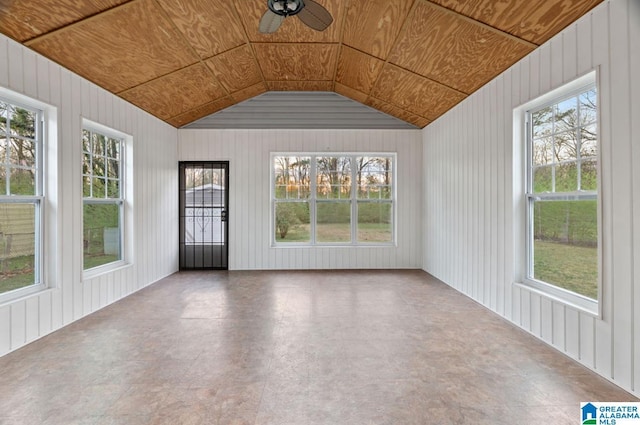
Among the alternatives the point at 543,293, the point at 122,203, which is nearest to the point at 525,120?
the point at 543,293

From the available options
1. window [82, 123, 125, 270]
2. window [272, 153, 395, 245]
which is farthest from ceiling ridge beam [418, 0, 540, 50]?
window [82, 123, 125, 270]

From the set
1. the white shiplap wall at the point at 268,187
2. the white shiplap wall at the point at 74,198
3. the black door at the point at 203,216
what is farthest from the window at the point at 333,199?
the white shiplap wall at the point at 74,198

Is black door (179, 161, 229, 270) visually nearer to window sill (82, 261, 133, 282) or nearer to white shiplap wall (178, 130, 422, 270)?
white shiplap wall (178, 130, 422, 270)

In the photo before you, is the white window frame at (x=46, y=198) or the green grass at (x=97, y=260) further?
the green grass at (x=97, y=260)

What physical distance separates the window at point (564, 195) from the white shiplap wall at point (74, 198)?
4.93 m

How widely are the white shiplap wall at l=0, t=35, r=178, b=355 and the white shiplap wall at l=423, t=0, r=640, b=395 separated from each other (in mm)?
4828

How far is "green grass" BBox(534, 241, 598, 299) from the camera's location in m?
2.53

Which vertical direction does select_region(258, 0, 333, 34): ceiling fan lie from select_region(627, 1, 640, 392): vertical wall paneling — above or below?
above

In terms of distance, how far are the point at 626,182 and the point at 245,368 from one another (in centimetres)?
308

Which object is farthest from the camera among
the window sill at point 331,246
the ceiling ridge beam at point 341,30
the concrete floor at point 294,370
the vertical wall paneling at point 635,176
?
the window sill at point 331,246

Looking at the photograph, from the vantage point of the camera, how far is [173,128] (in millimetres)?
5809

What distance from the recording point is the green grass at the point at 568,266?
8.30 ft

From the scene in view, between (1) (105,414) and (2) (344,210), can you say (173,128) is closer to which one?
(2) (344,210)

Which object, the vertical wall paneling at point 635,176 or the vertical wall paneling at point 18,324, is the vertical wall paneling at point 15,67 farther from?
the vertical wall paneling at point 635,176
